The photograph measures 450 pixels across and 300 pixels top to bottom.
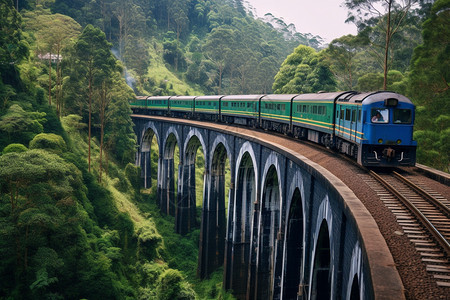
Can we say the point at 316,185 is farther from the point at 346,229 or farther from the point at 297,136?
the point at 297,136

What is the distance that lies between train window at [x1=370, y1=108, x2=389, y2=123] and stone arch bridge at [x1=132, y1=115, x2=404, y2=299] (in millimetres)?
2848

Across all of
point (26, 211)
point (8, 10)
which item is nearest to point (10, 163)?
point (26, 211)

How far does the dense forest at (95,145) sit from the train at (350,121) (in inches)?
234

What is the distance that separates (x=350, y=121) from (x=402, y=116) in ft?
6.42

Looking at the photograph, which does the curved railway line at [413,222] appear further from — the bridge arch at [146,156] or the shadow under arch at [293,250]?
the bridge arch at [146,156]

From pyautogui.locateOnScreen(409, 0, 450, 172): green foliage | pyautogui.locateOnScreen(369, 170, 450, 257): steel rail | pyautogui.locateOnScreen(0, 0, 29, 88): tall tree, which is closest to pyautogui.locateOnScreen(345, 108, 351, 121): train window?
pyautogui.locateOnScreen(369, 170, 450, 257): steel rail

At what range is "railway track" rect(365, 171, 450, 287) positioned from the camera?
23.5ft

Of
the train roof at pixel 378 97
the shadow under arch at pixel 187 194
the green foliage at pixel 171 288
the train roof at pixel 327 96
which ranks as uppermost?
the train roof at pixel 327 96

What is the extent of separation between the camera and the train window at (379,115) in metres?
14.7

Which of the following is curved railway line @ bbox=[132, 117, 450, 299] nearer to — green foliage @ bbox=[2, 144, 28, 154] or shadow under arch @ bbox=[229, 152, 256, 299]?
shadow under arch @ bbox=[229, 152, 256, 299]

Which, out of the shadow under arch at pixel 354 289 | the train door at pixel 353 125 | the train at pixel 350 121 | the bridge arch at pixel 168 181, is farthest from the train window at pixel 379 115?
the bridge arch at pixel 168 181

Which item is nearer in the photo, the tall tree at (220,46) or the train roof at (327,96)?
the train roof at (327,96)

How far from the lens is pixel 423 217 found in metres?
8.79

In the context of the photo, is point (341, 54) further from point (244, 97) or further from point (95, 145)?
point (95, 145)
